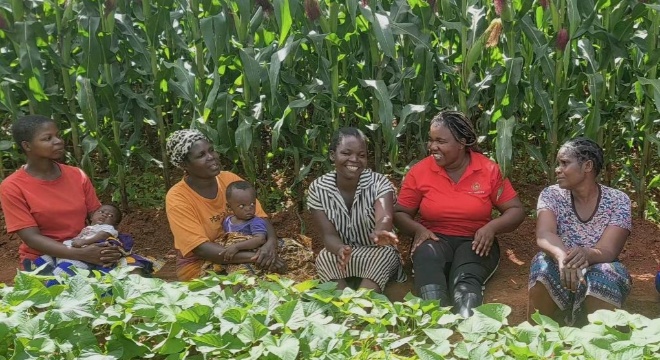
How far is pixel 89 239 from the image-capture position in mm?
4574

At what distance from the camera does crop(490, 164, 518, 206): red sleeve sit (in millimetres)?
4609

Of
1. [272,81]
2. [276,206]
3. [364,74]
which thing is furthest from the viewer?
[276,206]

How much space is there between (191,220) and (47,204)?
0.84 metres

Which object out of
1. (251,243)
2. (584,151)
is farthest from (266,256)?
(584,151)

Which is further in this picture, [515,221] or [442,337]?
[515,221]

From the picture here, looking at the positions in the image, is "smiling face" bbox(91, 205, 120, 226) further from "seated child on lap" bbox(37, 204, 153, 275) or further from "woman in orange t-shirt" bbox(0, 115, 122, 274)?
"woman in orange t-shirt" bbox(0, 115, 122, 274)

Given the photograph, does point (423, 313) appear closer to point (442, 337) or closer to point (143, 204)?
point (442, 337)

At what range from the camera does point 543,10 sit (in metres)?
5.02

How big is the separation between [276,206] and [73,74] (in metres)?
1.65

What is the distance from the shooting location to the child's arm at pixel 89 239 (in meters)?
4.57

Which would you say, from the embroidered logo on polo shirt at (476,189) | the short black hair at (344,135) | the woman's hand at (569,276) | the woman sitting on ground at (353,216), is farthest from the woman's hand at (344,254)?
the woman's hand at (569,276)

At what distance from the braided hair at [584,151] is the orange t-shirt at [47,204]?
9.01 feet

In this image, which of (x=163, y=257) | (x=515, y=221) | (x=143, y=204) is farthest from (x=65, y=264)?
(x=515, y=221)

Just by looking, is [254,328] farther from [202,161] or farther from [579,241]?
[579,241]
